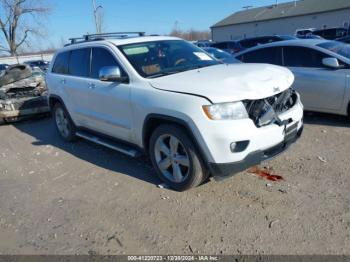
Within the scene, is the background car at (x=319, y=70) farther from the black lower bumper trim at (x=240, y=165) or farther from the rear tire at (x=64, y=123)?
the rear tire at (x=64, y=123)

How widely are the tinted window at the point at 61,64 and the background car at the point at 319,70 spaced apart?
13.3ft

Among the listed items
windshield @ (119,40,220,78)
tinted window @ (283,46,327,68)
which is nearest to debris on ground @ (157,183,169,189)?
windshield @ (119,40,220,78)

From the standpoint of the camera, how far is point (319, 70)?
19.9 ft

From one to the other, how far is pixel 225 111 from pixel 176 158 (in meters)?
0.90

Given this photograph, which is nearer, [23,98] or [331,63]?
[331,63]

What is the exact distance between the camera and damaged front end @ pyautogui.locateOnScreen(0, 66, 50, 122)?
8.52 meters

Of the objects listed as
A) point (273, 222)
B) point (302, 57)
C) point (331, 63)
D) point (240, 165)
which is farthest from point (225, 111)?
point (302, 57)

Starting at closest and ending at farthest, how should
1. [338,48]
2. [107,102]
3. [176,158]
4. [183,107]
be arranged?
1. [183,107]
2. [176,158]
3. [107,102]
4. [338,48]

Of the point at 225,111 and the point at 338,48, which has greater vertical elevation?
the point at 338,48

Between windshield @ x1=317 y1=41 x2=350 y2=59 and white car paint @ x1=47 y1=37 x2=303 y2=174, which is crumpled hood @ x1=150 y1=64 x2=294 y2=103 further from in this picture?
windshield @ x1=317 y1=41 x2=350 y2=59

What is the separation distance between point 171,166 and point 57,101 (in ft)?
11.4

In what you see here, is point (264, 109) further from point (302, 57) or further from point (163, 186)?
point (302, 57)

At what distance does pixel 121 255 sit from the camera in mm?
3041

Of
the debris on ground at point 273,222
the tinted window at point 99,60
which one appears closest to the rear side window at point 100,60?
the tinted window at point 99,60
